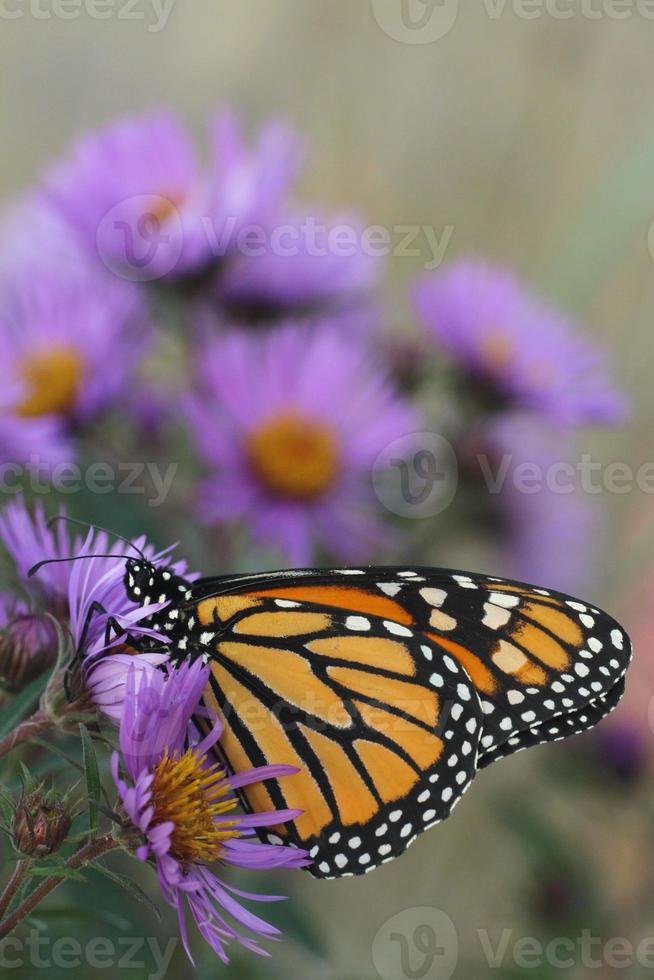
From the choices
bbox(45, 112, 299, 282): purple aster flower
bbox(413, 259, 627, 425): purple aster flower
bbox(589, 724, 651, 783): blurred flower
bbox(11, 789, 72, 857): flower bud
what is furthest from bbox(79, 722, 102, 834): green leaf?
bbox(589, 724, 651, 783): blurred flower

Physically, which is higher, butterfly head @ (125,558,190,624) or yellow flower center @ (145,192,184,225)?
yellow flower center @ (145,192,184,225)

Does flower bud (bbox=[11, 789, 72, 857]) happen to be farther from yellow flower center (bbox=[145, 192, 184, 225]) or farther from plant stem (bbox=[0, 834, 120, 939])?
yellow flower center (bbox=[145, 192, 184, 225])

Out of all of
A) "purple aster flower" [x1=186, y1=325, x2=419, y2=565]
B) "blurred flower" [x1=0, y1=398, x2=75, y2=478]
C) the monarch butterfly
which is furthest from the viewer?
"purple aster flower" [x1=186, y1=325, x2=419, y2=565]

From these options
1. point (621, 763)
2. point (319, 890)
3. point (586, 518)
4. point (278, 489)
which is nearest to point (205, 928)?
point (278, 489)

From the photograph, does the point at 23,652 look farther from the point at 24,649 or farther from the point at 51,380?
the point at 51,380

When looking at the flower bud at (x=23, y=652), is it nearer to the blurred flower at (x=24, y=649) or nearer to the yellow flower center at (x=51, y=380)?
the blurred flower at (x=24, y=649)

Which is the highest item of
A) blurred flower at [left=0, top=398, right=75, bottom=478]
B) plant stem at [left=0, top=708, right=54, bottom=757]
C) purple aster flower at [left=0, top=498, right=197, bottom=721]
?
blurred flower at [left=0, top=398, right=75, bottom=478]
